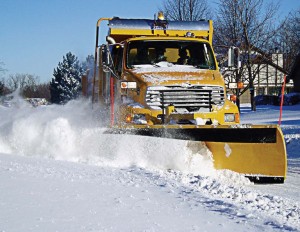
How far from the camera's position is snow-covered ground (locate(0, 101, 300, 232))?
4016mm

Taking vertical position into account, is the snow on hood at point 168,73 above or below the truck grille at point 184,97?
above

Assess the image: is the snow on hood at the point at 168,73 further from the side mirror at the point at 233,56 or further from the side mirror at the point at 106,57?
the side mirror at the point at 233,56

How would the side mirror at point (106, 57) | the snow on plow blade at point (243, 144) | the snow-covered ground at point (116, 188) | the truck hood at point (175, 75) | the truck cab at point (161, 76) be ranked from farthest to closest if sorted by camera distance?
the side mirror at point (106, 57), the truck hood at point (175, 75), the truck cab at point (161, 76), the snow on plow blade at point (243, 144), the snow-covered ground at point (116, 188)

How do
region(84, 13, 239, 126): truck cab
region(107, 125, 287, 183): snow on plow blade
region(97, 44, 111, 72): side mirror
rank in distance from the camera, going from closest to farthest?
region(107, 125, 287, 183): snow on plow blade → region(84, 13, 239, 126): truck cab → region(97, 44, 111, 72): side mirror

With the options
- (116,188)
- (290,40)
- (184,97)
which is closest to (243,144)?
(184,97)

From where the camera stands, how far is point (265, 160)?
734 cm

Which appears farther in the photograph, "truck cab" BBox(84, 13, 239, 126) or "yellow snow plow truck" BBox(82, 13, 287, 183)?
"truck cab" BBox(84, 13, 239, 126)

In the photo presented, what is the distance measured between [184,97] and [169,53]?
1.45 meters

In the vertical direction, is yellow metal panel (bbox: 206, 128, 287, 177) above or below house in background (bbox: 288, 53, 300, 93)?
below

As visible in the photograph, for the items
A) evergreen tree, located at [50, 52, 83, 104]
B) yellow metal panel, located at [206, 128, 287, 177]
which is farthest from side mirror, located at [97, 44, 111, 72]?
evergreen tree, located at [50, 52, 83, 104]

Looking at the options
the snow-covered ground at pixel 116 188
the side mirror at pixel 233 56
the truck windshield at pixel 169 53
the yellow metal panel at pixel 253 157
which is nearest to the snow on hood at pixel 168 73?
the truck windshield at pixel 169 53

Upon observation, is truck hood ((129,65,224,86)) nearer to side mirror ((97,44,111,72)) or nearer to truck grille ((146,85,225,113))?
truck grille ((146,85,225,113))

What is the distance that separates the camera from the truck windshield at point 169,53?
362 inches

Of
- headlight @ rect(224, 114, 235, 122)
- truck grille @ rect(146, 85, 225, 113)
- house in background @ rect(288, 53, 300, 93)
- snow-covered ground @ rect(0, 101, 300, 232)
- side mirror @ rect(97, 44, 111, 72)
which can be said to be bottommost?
snow-covered ground @ rect(0, 101, 300, 232)
